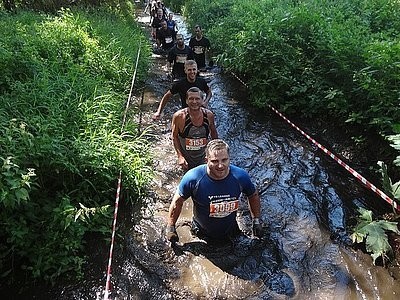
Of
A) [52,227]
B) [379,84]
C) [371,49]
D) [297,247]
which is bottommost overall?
[297,247]

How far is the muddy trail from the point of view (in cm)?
420

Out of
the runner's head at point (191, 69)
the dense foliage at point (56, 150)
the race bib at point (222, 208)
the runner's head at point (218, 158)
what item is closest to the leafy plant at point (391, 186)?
the race bib at point (222, 208)

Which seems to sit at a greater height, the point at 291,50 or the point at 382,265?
the point at 291,50

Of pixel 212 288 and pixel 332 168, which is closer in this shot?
pixel 212 288

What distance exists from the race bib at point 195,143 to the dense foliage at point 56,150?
2.65 ft

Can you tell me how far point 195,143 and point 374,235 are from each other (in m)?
2.66

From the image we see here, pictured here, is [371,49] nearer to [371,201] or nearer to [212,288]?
[371,201]

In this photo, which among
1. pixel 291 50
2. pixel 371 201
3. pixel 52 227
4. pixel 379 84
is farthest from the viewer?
pixel 291 50

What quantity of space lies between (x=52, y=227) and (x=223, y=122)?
5.10m

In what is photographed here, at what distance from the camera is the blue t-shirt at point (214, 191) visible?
438 centimetres

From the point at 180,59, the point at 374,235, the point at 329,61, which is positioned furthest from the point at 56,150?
the point at 180,59

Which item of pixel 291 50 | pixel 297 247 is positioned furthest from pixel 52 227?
pixel 291 50

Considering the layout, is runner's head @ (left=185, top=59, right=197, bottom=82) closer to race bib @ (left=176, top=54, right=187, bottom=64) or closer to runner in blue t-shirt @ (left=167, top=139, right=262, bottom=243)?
runner in blue t-shirt @ (left=167, top=139, right=262, bottom=243)

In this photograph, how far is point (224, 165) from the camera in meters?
4.20
